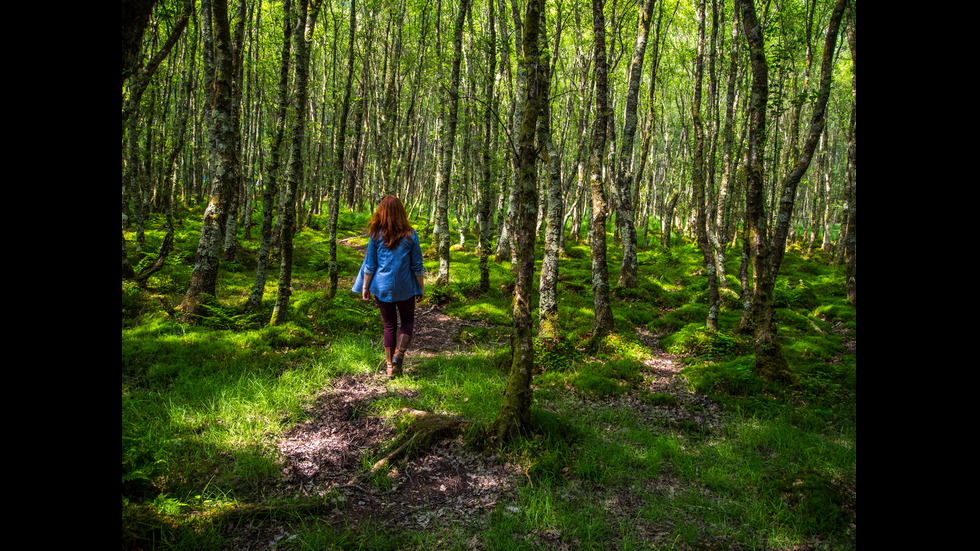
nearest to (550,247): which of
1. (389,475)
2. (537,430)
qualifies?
(537,430)

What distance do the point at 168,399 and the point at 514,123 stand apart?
1341cm

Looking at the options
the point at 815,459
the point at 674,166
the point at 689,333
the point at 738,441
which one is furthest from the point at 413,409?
the point at 674,166

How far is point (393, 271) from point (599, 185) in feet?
13.9

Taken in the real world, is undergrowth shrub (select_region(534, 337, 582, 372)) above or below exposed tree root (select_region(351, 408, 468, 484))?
above

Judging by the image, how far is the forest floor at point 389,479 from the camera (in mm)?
3697

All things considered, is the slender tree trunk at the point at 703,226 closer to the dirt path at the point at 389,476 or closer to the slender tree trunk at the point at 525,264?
the dirt path at the point at 389,476

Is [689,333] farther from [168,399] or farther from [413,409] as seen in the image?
[168,399]

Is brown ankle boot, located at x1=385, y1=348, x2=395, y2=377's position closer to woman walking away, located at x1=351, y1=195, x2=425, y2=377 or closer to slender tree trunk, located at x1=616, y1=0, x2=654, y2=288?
woman walking away, located at x1=351, y1=195, x2=425, y2=377

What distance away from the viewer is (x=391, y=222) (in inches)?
254

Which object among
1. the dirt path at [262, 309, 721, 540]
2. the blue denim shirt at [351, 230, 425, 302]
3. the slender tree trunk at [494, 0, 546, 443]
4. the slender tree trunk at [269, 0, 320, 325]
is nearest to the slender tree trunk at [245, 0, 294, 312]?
the slender tree trunk at [269, 0, 320, 325]

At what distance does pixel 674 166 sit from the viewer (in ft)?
115

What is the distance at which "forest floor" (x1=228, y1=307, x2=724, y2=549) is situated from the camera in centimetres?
370

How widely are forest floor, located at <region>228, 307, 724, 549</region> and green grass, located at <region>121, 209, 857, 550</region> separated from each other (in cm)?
5
